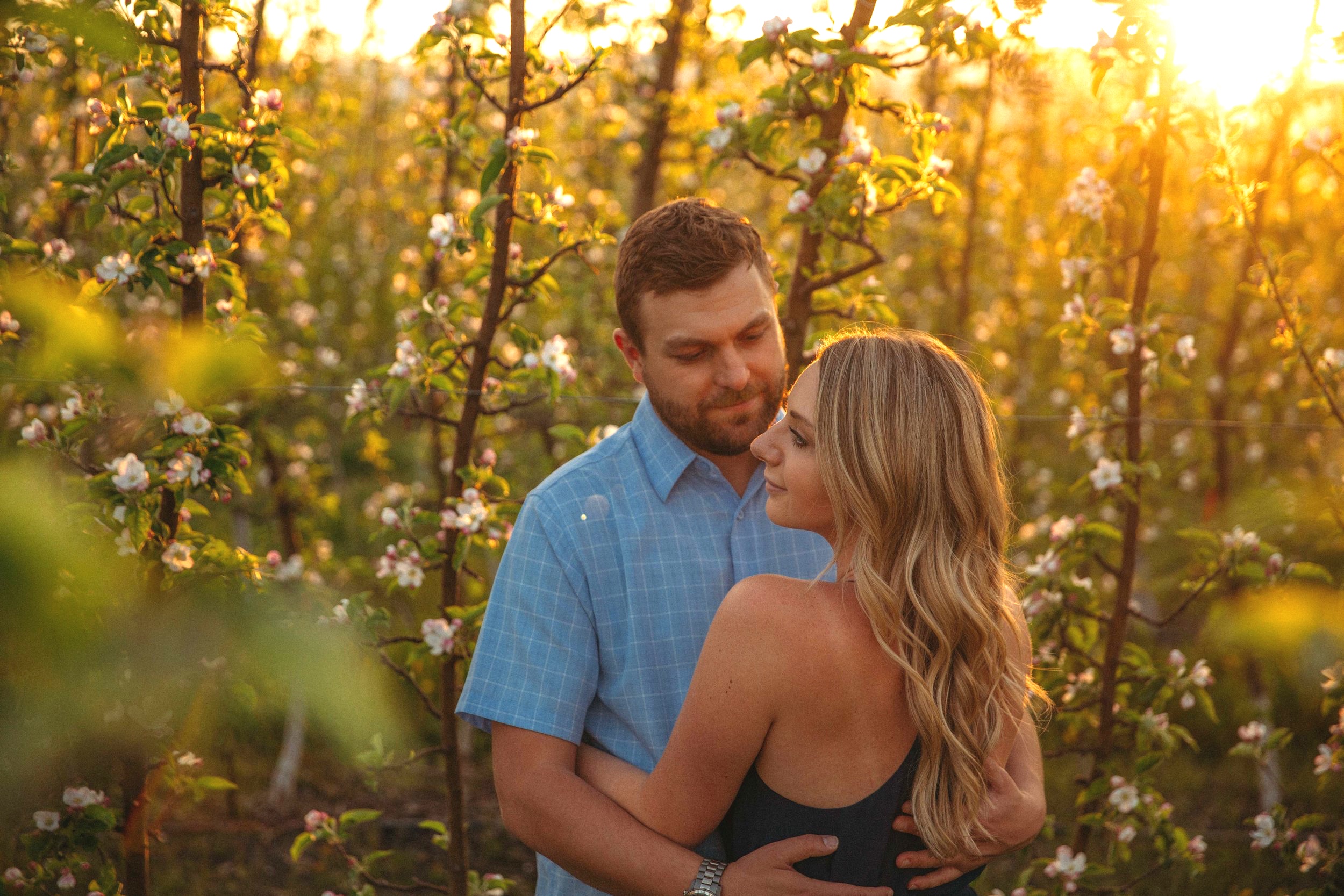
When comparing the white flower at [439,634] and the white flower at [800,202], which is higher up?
the white flower at [800,202]

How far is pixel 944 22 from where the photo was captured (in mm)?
2396

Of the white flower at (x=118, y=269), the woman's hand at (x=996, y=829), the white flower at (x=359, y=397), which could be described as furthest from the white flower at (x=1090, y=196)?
the white flower at (x=118, y=269)

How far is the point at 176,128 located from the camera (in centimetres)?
215

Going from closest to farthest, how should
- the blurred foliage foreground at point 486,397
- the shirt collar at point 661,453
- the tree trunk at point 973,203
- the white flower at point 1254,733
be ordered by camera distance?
the blurred foliage foreground at point 486,397 < the shirt collar at point 661,453 < the white flower at point 1254,733 < the tree trunk at point 973,203

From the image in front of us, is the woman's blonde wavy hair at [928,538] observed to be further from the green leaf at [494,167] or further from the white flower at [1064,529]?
the white flower at [1064,529]

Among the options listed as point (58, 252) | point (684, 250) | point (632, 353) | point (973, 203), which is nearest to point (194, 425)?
point (58, 252)

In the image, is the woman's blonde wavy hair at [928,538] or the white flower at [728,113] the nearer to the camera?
the woman's blonde wavy hair at [928,538]

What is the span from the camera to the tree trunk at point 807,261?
2.61m

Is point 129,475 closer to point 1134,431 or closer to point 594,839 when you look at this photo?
point 594,839

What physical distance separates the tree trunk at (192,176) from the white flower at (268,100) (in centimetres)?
12

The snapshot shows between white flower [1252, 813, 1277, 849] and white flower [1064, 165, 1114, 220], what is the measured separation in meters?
1.64

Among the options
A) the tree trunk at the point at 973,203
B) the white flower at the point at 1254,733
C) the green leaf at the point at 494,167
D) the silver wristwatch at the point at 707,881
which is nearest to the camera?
the silver wristwatch at the point at 707,881

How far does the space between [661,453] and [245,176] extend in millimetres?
1146

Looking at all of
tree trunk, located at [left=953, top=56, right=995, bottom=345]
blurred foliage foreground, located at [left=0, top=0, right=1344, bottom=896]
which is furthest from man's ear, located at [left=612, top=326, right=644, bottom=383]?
tree trunk, located at [left=953, top=56, right=995, bottom=345]
